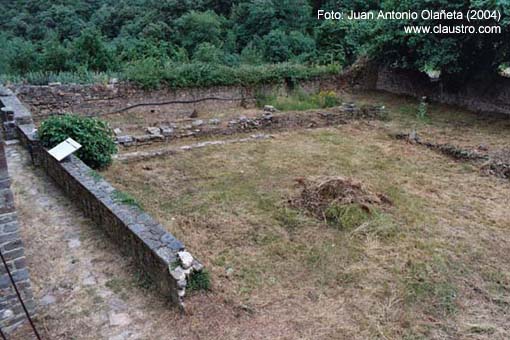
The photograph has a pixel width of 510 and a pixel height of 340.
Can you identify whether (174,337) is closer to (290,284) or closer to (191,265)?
(191,265)

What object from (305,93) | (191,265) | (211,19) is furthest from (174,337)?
(211,19)

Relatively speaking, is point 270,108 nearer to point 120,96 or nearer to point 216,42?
point 120,96

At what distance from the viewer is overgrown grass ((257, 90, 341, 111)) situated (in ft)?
35.9

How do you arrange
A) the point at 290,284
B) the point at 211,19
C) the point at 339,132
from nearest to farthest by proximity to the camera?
the point at 290,284 → the point at 339,132 → the point at 211,19

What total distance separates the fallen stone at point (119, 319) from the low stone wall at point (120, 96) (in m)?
8.28

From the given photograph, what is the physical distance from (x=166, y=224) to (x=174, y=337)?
1824 mm

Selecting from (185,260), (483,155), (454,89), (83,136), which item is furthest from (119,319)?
(454,89)

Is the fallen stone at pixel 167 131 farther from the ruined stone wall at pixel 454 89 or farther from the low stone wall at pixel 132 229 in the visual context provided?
the ruined stone wall at pixel 454 89

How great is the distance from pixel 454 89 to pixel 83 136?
32.6 ft

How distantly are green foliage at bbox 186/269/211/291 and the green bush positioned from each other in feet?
12.0

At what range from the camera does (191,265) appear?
11.0ft

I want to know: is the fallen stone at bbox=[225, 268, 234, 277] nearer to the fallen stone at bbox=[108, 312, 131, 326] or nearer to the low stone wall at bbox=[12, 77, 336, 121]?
the fallen stone at bbox=[108, 312, 131, 326]

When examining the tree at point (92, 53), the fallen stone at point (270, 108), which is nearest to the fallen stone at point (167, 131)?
the fallen stone at point (270, 108)

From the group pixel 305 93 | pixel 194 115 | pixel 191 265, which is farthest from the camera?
pixel 305 93
